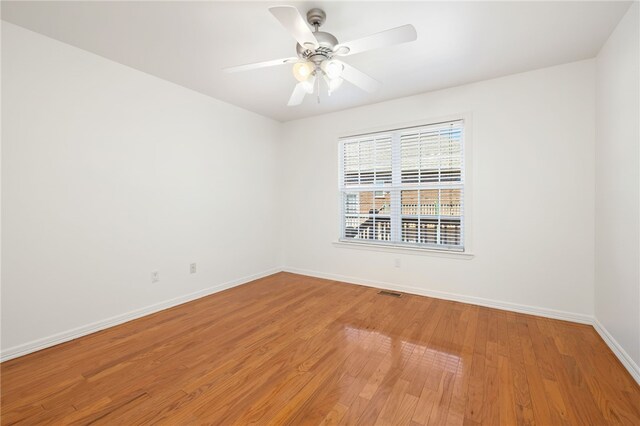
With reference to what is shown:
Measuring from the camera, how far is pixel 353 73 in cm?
212

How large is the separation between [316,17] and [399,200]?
241 centimetres

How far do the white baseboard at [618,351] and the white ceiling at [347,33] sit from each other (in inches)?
95.5

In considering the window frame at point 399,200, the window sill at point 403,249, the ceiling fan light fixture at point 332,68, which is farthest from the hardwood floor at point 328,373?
the ceiling fan light fixture at point 332,68

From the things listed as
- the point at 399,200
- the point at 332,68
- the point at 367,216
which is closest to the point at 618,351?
the point at 399,200

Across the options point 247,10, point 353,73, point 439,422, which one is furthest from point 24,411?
point 353,73

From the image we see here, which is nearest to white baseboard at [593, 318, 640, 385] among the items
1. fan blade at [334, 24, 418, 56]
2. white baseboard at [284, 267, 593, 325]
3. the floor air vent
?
white baseboard at [284, 267, 593, 325]

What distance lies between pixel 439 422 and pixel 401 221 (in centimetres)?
251

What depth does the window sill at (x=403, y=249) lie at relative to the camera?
322cm

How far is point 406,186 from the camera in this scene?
11.8 feet

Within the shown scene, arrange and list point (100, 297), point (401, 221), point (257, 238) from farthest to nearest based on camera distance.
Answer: point (257, 238) < point (401, 221) < point (100, 297)

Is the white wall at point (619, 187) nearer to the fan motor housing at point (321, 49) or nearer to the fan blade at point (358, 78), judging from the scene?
the fan blade at point (358, 78)

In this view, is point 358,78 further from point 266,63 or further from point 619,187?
point 619,187

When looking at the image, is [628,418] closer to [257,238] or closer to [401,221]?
[401,221]

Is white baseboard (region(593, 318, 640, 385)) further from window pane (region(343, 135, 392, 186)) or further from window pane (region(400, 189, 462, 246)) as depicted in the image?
window pane (region(343, 135, 392, 186))
